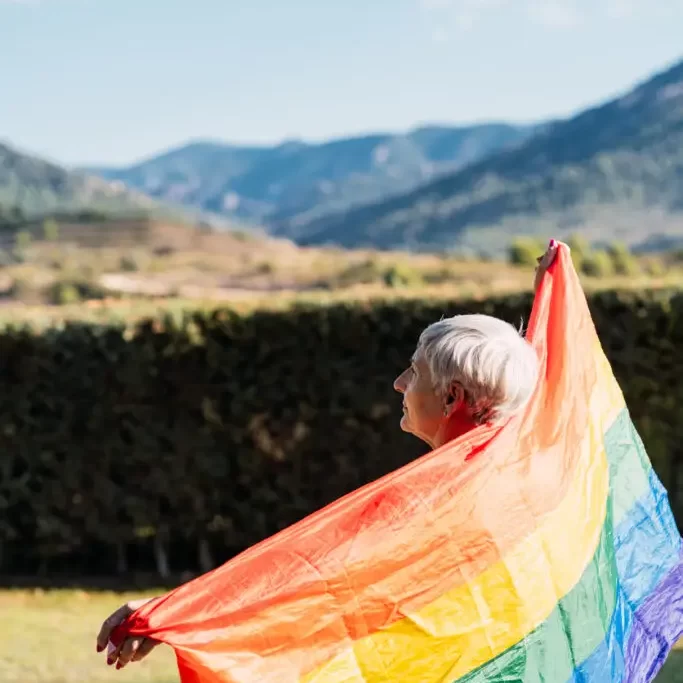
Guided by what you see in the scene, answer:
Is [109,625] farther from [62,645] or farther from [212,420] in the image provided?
[212,420]

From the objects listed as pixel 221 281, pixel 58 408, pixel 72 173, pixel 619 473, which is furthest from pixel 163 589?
pixel 72 173

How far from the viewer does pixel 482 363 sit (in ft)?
8.73

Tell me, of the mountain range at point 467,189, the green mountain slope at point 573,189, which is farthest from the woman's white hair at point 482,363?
the green mountain slope at point 573,189

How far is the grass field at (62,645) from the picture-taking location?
654 centimetres

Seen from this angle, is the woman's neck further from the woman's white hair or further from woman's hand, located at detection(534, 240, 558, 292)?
woman's hand, located at detection(534, 240, 558, 292)

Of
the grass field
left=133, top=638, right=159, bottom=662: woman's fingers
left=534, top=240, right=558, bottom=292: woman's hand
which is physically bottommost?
the grass field

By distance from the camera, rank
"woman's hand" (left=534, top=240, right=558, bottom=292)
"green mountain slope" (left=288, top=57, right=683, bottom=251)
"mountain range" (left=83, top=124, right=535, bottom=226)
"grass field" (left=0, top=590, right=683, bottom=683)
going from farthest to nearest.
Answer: "mountain range" (left=83, top=124, right=535, bottom=226) < "green mountain slope" (left=288, top=57, right=683, bottom=251) < "grass field" (left=0, top=590, right=683, bottom=683) < "woman's hand" (left=534, top=240, right=558, bottom=292)

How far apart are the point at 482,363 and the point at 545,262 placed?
106 centimetres

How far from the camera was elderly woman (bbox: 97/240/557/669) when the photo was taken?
2.67 metres

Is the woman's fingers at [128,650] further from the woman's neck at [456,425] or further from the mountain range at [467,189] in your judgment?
the mountain range at [467,189]

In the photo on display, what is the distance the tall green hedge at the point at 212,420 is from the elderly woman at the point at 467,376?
5.62m

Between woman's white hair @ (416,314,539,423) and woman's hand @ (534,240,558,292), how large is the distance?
842 mm

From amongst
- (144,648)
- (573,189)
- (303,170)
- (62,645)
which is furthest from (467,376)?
(303,170)

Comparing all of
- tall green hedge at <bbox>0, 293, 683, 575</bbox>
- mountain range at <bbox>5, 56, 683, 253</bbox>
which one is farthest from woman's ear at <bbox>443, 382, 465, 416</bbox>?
mountain range at <bbox>5, 56, 683, 253</bbox>
